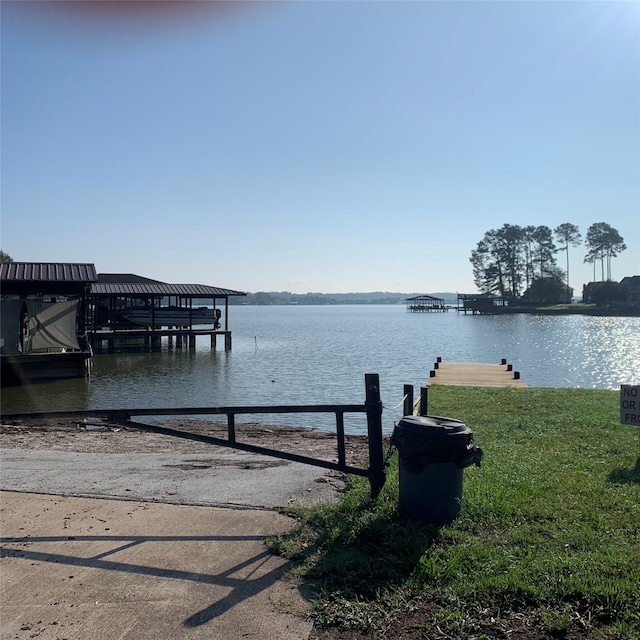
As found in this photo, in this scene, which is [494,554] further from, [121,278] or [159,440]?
[121,278]

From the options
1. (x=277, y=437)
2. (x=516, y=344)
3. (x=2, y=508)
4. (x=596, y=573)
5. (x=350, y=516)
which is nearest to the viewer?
(x=596, y=573)

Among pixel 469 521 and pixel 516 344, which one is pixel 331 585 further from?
pixel 516 344

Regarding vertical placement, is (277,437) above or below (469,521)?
below

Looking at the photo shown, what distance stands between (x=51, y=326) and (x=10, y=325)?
183cm

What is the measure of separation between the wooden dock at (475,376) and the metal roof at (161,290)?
23715mm

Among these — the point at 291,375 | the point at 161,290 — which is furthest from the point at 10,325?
the point at 161,290

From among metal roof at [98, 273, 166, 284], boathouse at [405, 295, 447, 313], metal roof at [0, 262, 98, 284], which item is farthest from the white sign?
boathouse at [405, 295, 447, 313]

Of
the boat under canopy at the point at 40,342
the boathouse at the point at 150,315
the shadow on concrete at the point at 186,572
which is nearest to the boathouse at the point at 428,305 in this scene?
the boathouse at the point at 150,315

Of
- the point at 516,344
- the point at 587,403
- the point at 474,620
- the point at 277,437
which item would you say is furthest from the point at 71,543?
the point at 516,344

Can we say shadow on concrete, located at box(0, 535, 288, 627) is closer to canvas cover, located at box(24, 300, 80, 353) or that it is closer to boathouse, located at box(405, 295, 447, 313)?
canvas cover, located at box(24, 300, 80, 353)

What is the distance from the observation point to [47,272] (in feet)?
85.3

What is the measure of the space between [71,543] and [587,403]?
1210 cm

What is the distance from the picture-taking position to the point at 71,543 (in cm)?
495

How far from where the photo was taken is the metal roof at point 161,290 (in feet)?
137
